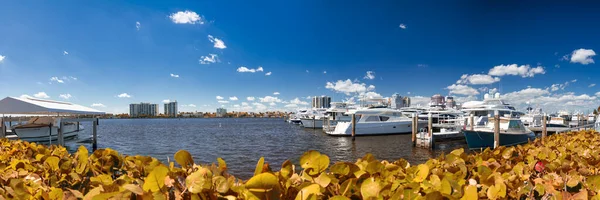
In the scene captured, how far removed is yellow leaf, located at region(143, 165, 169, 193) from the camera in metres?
1.49

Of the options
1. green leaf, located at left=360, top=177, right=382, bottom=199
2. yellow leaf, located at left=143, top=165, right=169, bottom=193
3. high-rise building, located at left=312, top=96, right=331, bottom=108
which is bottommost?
green leaf, located at left=360, top=177, right=382, bottom=199

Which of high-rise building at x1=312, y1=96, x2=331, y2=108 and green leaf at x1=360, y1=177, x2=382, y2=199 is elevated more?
high-rise building at x1=312, y1=96, x2=331, y2=108

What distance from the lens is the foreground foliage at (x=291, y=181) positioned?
146 cm

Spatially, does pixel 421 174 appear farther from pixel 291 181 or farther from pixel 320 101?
pixel 320 101

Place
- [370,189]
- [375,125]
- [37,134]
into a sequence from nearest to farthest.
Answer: [370,189]
[37,134]
[375,125]

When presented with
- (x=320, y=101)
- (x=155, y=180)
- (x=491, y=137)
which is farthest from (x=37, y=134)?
(x=320, y=101)

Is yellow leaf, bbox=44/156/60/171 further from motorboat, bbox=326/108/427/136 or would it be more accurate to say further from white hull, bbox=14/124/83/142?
motorboat, bbox=326/108/427/136

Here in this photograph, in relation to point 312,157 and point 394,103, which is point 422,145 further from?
point 394,103

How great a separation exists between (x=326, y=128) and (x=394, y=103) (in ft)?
163

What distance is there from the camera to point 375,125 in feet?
115

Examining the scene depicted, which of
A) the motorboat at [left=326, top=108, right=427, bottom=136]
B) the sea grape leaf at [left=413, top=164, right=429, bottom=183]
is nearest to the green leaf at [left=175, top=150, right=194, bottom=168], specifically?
the sea grape leaf at [left=413, top=164, right=429, bottom=183]

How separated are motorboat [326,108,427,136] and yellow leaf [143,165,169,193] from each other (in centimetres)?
3324

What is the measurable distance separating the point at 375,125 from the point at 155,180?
1381 inches

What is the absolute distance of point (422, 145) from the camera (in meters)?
25.5
